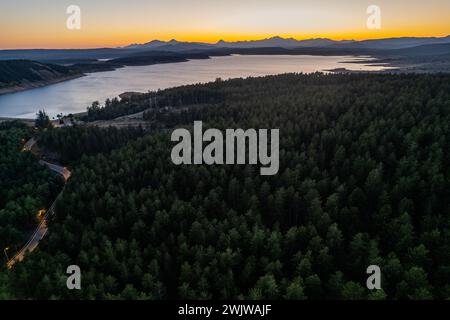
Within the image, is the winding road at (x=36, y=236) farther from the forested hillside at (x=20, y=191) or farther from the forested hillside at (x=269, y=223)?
the forested hillside at (x=269, y=223)

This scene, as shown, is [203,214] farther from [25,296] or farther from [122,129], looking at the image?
[122,129]

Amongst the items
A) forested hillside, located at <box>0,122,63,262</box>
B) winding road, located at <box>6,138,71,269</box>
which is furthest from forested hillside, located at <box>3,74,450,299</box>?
forested hillside, located at <box>0,122,63,262</box>

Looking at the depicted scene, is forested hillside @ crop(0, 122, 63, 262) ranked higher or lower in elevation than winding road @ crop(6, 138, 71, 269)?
higher

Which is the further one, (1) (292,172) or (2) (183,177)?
(2) (183,177)

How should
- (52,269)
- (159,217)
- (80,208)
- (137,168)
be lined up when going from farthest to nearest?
(137,168) < (80,208) < (159,217) < (52,269)

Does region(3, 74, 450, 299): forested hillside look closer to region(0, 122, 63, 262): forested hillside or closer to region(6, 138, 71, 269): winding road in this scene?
region(6, 138, 71, 269): winding road

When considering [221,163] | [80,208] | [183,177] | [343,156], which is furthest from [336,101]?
[80,208]
